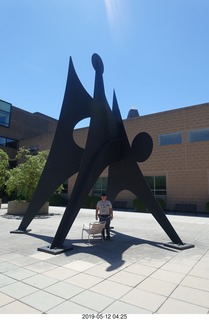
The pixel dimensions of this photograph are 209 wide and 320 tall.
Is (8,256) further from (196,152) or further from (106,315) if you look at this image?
(196,152)

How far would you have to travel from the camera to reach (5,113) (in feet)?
107

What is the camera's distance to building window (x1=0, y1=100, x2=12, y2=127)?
32.2 m

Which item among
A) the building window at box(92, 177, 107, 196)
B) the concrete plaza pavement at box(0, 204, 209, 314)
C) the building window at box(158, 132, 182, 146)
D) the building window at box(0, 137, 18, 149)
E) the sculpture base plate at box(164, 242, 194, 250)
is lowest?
the concrete plaza pavement at box(0, 204, 209, 314)

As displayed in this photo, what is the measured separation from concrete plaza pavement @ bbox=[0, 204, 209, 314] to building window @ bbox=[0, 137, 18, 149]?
27264 mm

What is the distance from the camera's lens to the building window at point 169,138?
21.7 m

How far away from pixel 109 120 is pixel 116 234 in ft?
14.3

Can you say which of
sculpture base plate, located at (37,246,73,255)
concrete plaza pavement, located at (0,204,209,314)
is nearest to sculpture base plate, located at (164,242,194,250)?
concrete plaza pavement, located at (0,204,209,314)

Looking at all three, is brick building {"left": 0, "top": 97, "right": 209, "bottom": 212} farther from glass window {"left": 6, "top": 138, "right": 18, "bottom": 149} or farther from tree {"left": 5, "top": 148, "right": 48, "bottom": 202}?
glass window {"left": 6, "top": 138, "right": 18, "bottom": 149}

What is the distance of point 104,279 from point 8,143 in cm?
3215

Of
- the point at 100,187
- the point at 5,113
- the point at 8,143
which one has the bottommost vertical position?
the point at 100,187

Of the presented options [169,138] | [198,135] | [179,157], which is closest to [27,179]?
[179,157]

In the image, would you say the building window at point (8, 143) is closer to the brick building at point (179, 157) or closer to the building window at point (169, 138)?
the brick building at point (179, 157)

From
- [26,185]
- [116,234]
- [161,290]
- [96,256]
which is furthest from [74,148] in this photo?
[26,185]

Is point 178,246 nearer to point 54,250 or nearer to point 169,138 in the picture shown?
point 54,250
